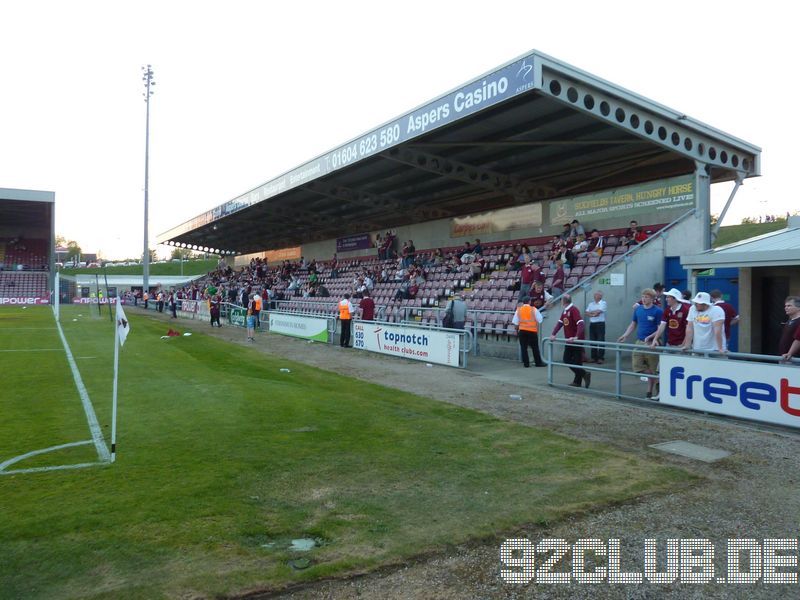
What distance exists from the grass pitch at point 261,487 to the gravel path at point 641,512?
219mm

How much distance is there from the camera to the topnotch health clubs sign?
14.4 m

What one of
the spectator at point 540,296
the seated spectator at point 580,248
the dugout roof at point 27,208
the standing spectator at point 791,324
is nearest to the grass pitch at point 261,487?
the standing spectator at point 791,324

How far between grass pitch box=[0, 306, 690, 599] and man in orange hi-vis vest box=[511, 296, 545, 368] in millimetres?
4765

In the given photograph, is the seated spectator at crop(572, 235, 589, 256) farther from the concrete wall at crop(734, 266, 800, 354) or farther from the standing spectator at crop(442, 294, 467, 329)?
the concrete wall at crop(734, 266, 800, 354)

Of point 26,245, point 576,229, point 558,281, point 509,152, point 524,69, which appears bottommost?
point 558,281

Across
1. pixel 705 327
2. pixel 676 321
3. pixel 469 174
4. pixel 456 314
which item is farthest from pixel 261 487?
pixel 469 174

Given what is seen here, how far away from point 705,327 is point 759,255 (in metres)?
4.10

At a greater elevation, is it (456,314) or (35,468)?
(456,314)

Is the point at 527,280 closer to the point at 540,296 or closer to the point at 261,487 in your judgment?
the point at 540,296

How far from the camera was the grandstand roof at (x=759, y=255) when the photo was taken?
1135 centimetres

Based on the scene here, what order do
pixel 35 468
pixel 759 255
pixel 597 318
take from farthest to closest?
pixel 597 318 → pixel 759 255 → pixel 35 468

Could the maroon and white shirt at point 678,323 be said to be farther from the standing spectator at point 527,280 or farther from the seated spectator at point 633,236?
the seated spectator at point 633,236

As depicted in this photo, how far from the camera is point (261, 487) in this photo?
213 inches

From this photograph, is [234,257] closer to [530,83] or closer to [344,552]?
[530,83]
